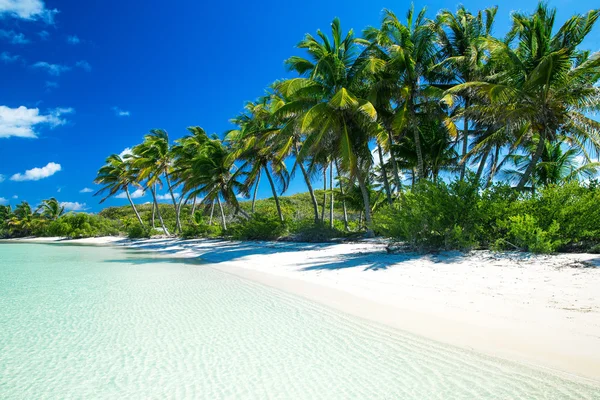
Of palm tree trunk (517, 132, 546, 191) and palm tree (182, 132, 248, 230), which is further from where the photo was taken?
palm tree (182, 132, 248, 230)

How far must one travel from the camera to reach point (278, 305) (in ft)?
15.4

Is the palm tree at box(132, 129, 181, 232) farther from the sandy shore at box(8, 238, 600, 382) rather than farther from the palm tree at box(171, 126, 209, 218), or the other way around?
the sandy shore at box(8, 238, 600, 382)

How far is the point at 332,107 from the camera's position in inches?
498

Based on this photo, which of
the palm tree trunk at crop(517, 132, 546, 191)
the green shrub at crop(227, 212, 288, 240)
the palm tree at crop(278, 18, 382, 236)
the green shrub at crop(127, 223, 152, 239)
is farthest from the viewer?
the green shrub at crop(127, 223, 152, 239)

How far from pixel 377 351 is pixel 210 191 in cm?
2105

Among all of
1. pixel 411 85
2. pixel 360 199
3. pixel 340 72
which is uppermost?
pixel 340 72

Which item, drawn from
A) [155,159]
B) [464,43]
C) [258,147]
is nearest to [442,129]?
[464,43]

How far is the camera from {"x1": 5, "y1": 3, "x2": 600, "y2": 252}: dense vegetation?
7.45 m

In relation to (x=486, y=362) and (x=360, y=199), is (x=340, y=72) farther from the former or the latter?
(x=486, y=362)

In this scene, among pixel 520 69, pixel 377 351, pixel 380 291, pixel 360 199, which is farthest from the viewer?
pixel 360 199

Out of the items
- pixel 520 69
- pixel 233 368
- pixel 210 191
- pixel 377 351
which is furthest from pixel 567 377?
pixel 210 191

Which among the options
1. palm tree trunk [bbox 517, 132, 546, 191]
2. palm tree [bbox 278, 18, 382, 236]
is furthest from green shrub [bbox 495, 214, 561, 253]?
palm tree [bbox 278, 18, 382, 236]

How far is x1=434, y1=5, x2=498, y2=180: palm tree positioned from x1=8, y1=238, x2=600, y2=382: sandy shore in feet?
28.1

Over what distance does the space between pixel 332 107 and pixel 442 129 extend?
6401 mm
